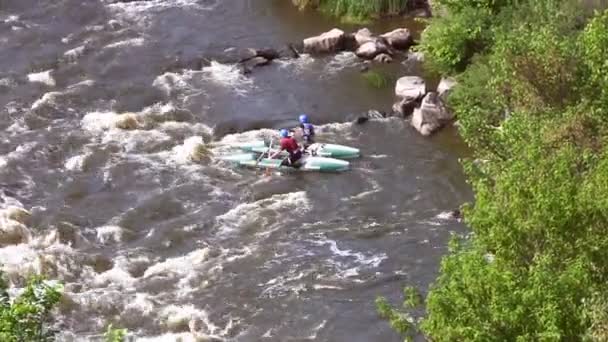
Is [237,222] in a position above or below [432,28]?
below

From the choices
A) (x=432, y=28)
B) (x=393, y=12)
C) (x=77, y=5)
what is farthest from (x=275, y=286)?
(x=77, y=5)

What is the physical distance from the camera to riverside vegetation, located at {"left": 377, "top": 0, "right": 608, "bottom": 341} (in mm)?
13258

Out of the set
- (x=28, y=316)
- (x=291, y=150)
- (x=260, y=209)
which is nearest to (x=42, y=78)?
(x=291, y=150)

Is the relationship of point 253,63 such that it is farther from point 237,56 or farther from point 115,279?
point 115,279

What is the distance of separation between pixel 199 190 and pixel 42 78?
9.82 metres

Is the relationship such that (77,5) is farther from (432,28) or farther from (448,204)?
(448,204)

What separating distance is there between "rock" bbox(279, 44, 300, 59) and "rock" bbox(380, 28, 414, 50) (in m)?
3.40

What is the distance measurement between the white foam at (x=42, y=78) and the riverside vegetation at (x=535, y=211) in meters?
17.6

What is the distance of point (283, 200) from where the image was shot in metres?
27.4

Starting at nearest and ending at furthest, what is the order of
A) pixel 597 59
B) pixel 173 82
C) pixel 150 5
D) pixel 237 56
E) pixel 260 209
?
1. pixel 597 59
2. pixel 260 209
3. pixel 173 82
4. pixel 237 56
5. pixel 150 5

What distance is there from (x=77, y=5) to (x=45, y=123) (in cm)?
1081

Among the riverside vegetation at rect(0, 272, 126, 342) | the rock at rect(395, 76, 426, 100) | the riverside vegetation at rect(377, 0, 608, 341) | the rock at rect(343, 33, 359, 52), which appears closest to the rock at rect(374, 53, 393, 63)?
the rock at rect(343, 33, 359, 52)

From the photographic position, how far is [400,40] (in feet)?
118

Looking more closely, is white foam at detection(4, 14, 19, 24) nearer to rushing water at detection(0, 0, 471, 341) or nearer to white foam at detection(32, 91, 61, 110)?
rushing water at detection(0, 0, 471, 341)
